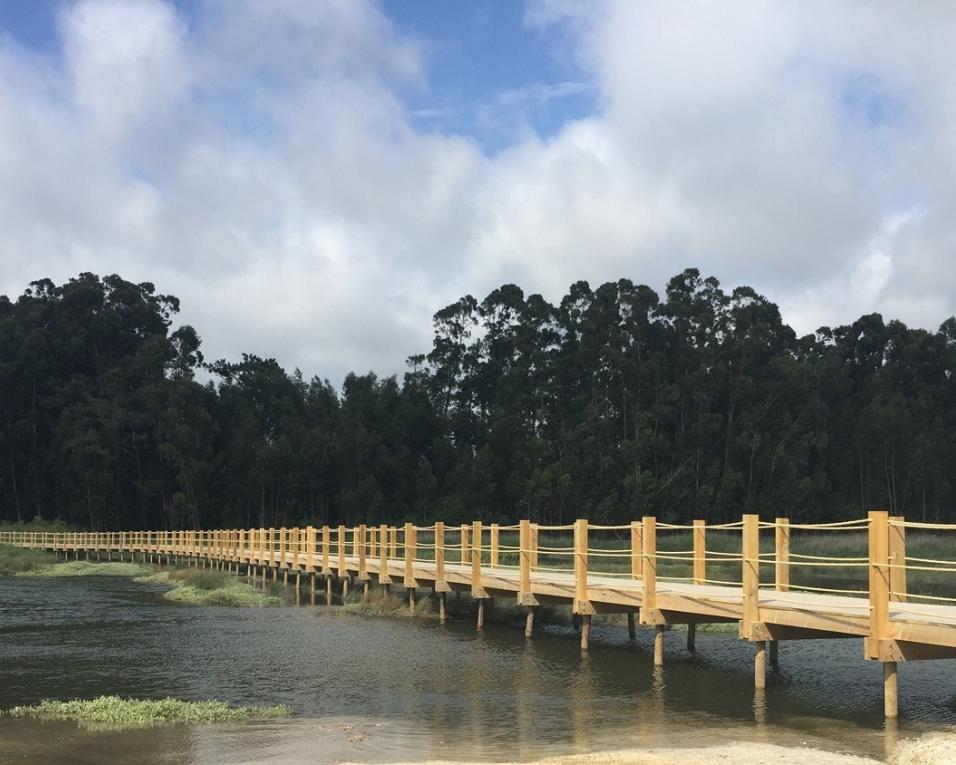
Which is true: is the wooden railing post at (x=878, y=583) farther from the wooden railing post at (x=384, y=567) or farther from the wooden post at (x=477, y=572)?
the wooden railing post at (x=384, y=567)

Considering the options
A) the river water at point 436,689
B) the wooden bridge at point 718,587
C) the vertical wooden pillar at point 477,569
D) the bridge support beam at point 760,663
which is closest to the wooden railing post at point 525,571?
the wooden bridge at point 718,587

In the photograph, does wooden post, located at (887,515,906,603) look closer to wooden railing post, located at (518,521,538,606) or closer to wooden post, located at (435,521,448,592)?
wooden railing post, located at (518,521,538,606)

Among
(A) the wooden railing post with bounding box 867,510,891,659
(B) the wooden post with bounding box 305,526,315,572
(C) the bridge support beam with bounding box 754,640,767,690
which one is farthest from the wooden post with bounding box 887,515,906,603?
(B) the wooden post with bounding box 305,526,315,572

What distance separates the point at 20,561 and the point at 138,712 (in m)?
35.3

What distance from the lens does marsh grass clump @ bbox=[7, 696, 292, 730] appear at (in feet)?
36.6

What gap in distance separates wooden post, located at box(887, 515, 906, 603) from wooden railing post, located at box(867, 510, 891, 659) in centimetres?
14

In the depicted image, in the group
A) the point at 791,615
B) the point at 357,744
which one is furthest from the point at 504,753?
the point at 791,615

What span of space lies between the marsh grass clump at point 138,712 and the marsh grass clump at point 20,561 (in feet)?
106

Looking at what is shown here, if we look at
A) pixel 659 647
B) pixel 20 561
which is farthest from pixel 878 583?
pixel 20 561

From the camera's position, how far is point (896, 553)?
36.6 ft

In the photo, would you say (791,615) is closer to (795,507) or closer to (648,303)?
(795,507)

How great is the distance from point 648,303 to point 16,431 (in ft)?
150

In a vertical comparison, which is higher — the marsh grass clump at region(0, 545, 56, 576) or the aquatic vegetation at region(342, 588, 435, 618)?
the aquatic vegetation at region(342, 588, 435, 618)

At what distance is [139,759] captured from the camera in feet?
31.2
